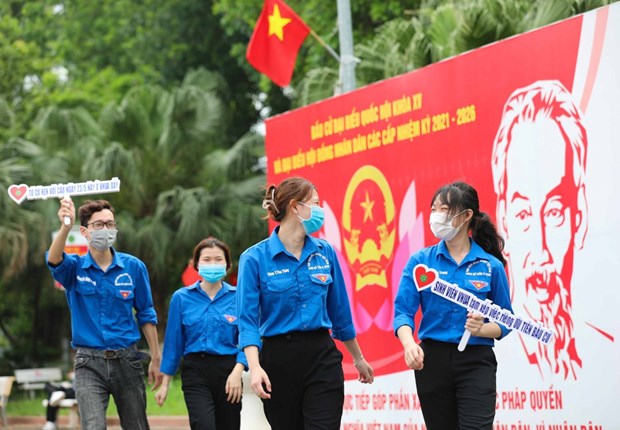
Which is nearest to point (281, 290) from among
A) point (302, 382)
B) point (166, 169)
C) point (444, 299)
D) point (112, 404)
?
point (302, 382)

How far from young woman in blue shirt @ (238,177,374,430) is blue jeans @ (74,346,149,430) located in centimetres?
179

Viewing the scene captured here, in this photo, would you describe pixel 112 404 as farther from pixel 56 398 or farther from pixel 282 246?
pixel 282 246

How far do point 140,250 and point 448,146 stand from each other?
1770 centimetres

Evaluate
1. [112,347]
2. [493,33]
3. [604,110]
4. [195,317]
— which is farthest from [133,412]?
[493,33]

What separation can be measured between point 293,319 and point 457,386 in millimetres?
934

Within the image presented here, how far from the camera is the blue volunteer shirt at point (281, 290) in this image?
6.51 meters

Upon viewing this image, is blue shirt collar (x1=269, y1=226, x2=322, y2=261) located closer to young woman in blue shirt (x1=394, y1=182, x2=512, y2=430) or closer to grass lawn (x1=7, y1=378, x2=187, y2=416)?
young woman in blue shirt (x1=394, y1=182, x2=512, y2=430)

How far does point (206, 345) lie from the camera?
8875 mm

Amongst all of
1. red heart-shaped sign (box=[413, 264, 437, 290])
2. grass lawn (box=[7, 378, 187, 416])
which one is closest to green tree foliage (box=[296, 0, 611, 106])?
grass lawn (box=[7, 378, 187, 416])

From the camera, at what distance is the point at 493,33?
50.3ft

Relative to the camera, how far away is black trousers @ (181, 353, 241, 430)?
8828 millimetres

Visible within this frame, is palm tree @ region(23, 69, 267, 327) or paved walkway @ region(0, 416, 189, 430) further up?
palm tree @ region(23, 69, 267, 327)

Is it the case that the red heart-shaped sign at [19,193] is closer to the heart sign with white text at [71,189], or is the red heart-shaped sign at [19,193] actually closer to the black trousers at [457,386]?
the heart sign with white text at [71,189]

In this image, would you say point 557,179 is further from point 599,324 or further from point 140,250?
point 140,250
